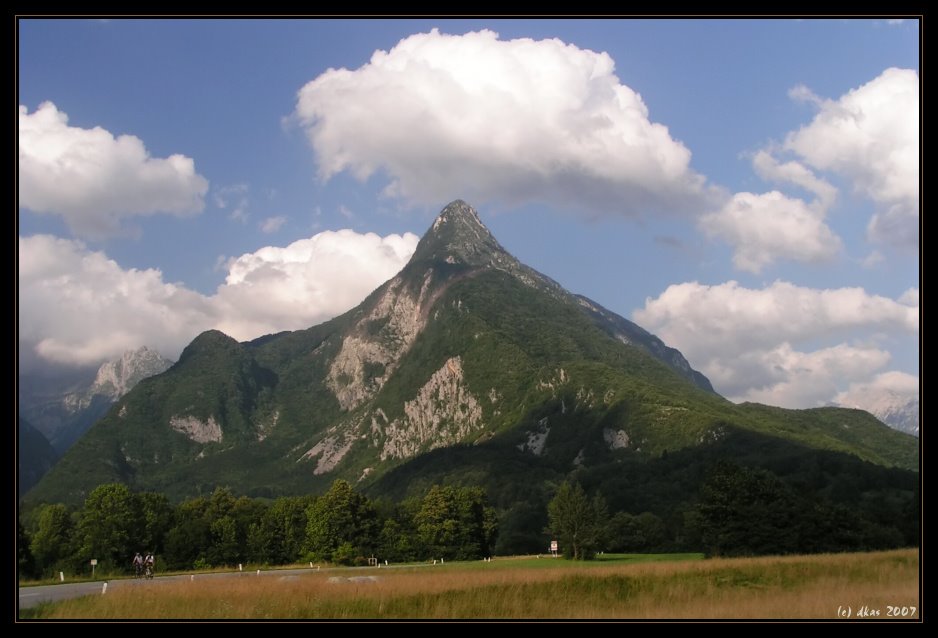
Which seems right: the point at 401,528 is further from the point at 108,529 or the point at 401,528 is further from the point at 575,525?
the point at 108,529

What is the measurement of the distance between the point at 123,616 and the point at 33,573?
68.3 m

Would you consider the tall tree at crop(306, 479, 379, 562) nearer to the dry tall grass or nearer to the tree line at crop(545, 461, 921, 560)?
the tree line at crop(545, 461, 921, 560)

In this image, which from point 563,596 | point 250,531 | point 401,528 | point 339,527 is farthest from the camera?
point 401,528

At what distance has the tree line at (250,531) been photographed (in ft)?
298

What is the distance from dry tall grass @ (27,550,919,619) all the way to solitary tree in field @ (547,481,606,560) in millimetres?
66775

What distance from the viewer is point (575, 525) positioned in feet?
341

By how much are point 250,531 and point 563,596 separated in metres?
87.8

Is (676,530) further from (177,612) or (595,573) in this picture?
(177,612)

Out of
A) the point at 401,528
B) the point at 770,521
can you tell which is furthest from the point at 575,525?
the point at 770,521

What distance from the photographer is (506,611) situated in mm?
27812
